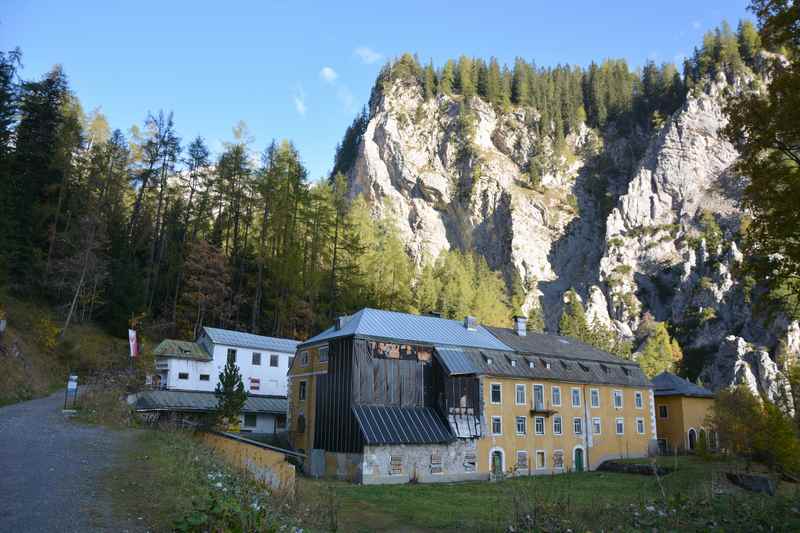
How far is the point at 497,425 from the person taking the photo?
36.7 m

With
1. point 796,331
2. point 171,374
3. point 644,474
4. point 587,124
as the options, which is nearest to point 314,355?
point 171,374

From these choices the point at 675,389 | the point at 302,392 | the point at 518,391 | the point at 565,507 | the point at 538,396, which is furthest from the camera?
the point at 675,389

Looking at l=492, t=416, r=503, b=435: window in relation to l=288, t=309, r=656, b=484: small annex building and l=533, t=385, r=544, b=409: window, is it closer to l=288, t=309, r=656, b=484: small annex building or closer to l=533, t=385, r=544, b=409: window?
l=288, t=309, r=656, b=484: small annex building

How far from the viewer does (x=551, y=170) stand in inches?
4988

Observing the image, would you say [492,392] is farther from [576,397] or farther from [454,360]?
[576,397]

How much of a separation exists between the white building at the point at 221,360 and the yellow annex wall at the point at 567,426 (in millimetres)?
19168

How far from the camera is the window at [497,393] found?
37281mm

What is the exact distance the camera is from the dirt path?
918 centimetres

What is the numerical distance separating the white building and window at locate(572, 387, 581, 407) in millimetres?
23946

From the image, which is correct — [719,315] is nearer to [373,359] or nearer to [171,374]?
[373,359]

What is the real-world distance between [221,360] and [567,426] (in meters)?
27.2

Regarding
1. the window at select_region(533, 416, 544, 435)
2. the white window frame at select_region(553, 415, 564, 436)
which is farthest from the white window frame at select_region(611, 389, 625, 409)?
the window at select_region(533, 416, 544, 435)

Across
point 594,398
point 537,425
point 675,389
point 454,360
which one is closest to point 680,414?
point 675,389

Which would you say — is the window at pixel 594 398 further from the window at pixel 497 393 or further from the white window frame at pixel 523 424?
the window at pixel 497 393
